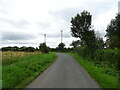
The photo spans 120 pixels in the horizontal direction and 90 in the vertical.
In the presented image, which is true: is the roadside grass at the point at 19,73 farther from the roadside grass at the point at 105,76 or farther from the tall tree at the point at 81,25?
the tall tree at the point at 81,25

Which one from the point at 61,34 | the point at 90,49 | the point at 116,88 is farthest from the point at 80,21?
the point at 61,34

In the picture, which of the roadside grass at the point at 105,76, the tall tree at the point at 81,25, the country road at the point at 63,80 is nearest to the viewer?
the country road at the point at 63,80

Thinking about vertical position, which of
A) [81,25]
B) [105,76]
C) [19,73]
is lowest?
[105,76]

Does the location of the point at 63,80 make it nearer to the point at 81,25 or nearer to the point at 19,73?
the point at 19,73

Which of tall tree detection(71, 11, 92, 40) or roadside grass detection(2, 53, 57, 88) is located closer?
roadside grass detection(2, 53, 57, 88)

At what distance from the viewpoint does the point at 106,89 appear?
25.5ft

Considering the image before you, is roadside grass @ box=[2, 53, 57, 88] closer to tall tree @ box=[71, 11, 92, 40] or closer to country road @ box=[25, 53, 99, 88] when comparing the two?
country road @ box=[25, 53, 99, 88]

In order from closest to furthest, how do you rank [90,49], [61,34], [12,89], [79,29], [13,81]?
1. [12,89]
2. [13,81]
3. [90,49]
4. [79,29]
5. [61,34]

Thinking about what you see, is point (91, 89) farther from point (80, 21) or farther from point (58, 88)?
point (80, 21)

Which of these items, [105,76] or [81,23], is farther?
[81,23]

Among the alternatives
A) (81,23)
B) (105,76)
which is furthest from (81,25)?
(105,76)

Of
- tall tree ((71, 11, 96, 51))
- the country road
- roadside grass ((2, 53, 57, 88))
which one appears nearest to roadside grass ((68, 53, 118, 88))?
the country road

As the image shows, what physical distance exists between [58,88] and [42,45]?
48381mm

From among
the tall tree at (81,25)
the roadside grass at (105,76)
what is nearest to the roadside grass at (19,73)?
the roadside grass at (105,76)
